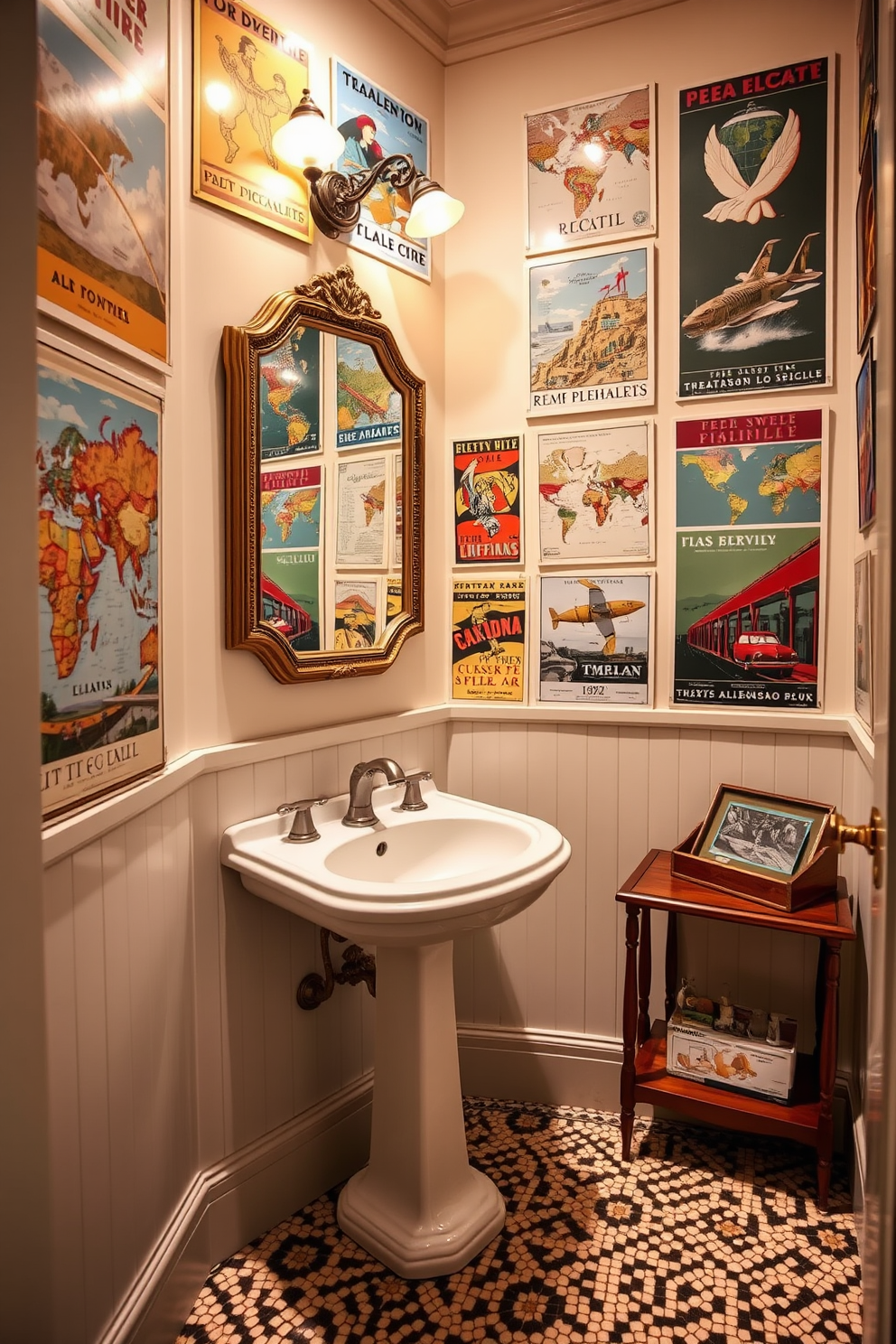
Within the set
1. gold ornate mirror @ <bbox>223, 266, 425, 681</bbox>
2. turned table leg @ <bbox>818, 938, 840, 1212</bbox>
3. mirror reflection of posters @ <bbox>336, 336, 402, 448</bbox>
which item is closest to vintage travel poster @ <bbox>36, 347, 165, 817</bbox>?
gold ornate mirror @ <bbox>223, 266, 425, 681</bbox>

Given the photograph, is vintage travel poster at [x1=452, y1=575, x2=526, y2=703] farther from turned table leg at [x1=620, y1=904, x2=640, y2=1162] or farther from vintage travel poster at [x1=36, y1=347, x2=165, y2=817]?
vintage travel poster at [x1=36, y1=347, x2=165, y2=817]

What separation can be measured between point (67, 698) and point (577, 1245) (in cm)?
160

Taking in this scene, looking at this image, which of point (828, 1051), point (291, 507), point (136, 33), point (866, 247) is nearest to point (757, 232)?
point (866, 247)

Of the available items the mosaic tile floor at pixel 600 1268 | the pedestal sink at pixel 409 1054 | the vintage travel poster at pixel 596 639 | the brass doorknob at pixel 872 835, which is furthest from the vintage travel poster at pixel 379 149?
the mosaic tile floor at pixel 600 1268

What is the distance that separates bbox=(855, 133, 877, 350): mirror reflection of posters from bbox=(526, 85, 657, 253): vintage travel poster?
0.53m

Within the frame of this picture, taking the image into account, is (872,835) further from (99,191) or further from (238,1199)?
(238,1199)

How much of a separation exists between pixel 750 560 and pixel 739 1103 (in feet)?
4.36

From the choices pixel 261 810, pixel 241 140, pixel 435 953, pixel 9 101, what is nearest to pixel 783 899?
pixel 435 953

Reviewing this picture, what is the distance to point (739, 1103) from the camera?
195 centimetres

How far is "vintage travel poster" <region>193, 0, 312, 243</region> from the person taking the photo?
168 cm

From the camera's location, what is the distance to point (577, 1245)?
5.98 ft

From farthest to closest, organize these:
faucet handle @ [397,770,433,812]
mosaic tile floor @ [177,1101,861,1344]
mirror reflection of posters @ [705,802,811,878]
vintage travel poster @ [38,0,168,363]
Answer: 1. faucet handle @ [397,770,433,812]
2. mirror reflection of posters @ [705,802,811,878]
3. mosaic tile floor @ [177,1101,861,1344]
4. vintage travel poster @ [38,0,168,363]

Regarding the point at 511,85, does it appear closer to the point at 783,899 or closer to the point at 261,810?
the point at 261,810

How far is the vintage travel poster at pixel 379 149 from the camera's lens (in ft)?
6.75
